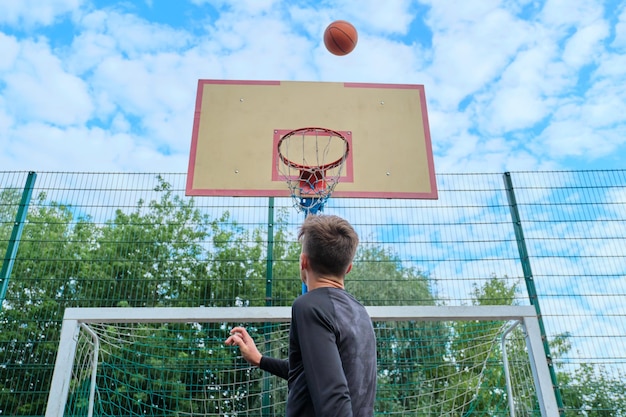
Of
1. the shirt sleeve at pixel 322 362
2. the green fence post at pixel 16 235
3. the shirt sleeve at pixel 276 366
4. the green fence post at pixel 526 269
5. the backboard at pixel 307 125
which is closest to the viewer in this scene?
the shirt sleeve at pixel 322 362

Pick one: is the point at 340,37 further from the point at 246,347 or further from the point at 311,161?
the point at 246,347

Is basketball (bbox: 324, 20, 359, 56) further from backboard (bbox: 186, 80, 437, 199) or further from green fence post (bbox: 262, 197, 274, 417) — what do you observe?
green fence post (bbox: 262, 197, 274, 417)

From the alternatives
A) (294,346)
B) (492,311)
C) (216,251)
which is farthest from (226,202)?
(294,346)

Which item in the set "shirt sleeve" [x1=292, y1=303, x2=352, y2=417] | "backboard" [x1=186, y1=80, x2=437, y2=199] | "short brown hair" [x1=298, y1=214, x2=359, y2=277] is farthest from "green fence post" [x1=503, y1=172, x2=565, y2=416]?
"shirt sleeve" [x1=292, y1=303, x2=352, y2=417]

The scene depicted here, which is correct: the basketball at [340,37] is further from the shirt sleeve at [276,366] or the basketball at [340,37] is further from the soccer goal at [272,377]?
the shirt sleeve at [276,366]

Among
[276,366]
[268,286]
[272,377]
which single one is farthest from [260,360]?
[268,286]

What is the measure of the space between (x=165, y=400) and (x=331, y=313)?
391 cm

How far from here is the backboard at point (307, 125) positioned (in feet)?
14.1

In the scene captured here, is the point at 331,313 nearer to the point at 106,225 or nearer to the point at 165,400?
the point at 165,400

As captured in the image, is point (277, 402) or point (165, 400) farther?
point (165, 400)

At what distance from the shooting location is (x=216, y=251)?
4887 millimetres

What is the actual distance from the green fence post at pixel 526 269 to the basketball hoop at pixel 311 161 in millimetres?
1872

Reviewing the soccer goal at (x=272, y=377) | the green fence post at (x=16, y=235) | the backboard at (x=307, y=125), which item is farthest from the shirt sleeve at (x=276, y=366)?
the green fence post at (x=16, y=235)

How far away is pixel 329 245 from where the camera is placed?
129 cm
